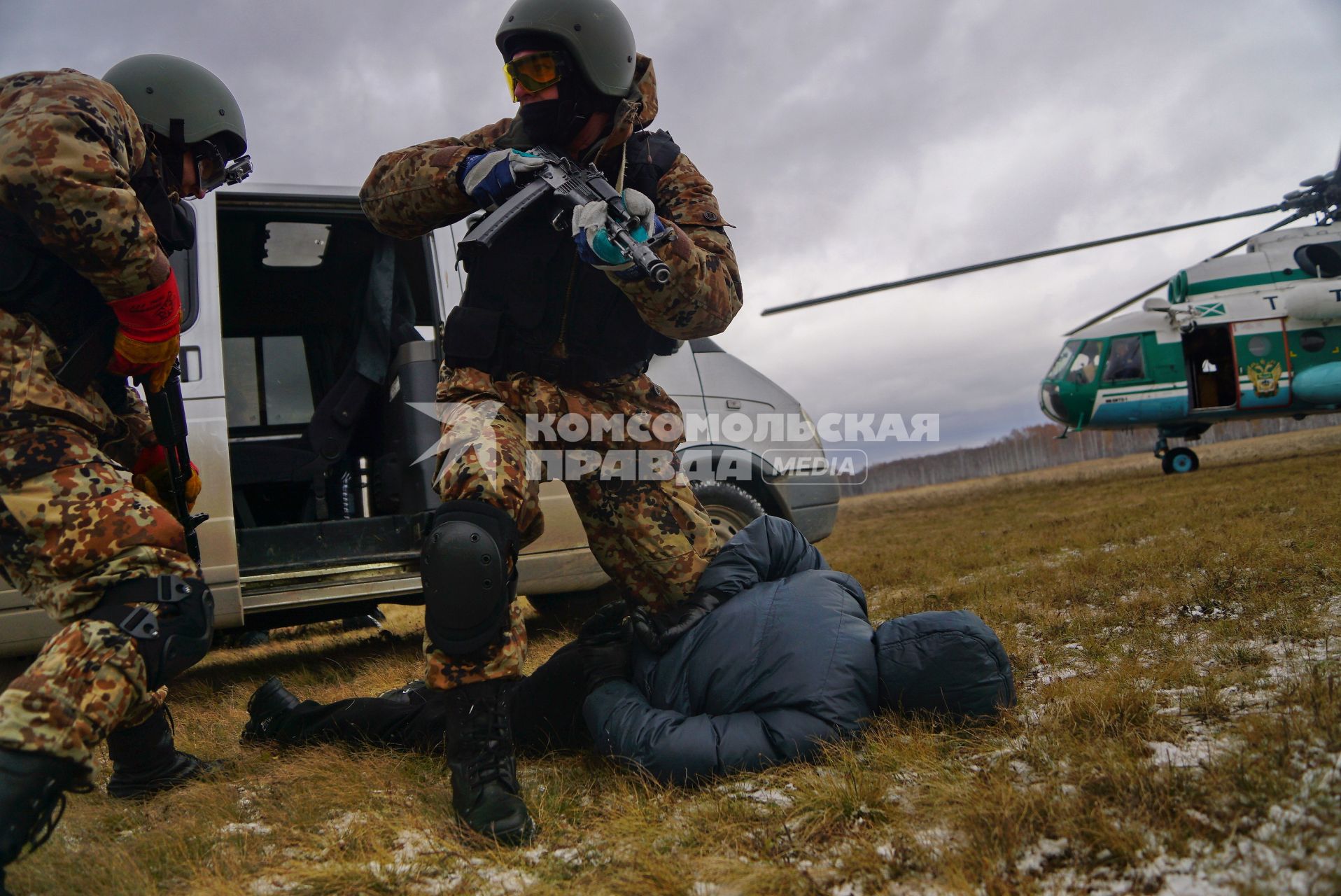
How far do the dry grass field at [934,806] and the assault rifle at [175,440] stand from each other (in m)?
0.71

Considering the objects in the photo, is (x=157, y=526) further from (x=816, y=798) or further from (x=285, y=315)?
(x=285, y=315)

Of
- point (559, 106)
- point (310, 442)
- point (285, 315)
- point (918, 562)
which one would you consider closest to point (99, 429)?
point (559, 106)

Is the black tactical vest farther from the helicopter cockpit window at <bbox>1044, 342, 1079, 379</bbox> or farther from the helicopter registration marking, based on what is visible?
the helicopter cockpit window at <bbox>1044, 342, 1079, 379</bbox>

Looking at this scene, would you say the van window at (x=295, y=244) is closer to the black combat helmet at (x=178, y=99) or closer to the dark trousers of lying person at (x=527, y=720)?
the black combat helmet at (x=178, y=99)

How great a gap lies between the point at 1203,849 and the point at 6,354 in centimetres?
244

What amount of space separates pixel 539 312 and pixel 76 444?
1.13 m

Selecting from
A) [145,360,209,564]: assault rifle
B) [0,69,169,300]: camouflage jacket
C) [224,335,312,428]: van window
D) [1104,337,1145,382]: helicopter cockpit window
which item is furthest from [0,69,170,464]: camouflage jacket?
[1104,337,1145,382]: helicopter cockpit window

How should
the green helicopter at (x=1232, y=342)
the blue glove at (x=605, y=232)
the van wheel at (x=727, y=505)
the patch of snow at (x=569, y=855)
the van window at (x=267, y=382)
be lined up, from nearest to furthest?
the patch of snow at (x=569, y=855) → the blue glove at (x=605, y=232) → the van wheel at (x=727, y=505) → the van window at (x=267, y=382) → the green helicopter at (x=1232, y=342)

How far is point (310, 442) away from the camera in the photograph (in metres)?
3.99

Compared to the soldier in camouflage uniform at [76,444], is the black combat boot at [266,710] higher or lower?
lower

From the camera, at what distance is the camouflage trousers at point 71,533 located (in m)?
1.59

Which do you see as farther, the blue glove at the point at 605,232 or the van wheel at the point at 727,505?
the van wheel at the point at 727,505

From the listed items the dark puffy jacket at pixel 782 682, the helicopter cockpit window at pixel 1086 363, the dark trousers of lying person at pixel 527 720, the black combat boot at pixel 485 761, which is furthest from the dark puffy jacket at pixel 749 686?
the helicopter cockpit window at pixel 1086 363

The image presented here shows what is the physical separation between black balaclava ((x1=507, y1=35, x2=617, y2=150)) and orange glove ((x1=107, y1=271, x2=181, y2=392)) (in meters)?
1.00
